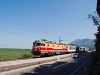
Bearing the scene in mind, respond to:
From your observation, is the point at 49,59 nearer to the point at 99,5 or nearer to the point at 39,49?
the point at 39,49

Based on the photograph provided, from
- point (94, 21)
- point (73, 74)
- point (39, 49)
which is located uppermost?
point (94, 21)

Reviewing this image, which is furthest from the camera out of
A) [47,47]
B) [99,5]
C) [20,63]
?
[47,47]

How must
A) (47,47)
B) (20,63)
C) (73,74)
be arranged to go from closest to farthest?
(73,74) < (20,63) < (47,47)

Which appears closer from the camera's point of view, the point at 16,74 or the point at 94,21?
the point at 16,74

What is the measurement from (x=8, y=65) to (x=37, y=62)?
1142 cm

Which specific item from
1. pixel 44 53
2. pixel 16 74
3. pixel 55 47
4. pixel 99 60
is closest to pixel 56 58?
pixel 44 53

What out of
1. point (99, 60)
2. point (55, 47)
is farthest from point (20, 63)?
point (55, 47)

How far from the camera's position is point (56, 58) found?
173 ft

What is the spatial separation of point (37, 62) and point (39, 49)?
12465 millimetres

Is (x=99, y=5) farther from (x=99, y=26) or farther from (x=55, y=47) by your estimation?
(x=55, y=47)

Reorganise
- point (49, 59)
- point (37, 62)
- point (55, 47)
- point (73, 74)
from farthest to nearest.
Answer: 1. point (55, 47)
2. point (49, 59)
3. point (37, 62)
4. point (73, 74)

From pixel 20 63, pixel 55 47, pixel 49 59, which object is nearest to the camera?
pixel 20 63

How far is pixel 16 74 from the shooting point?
79.0ft

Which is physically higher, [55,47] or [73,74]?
[55,47]
